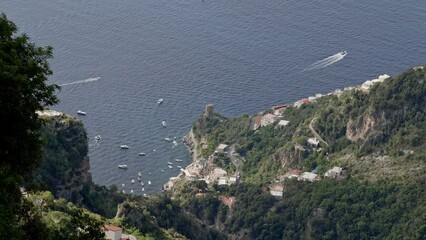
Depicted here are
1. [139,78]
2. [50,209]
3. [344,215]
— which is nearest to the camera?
[50,209]

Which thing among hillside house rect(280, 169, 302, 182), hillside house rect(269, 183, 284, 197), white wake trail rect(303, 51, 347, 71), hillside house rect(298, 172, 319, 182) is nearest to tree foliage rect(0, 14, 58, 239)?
hillside house rect(269, 183, 284, 197)

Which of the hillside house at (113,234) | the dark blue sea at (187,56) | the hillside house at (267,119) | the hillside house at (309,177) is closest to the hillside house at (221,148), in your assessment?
the dark blue sea at (187,56)

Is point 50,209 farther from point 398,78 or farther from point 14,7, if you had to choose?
point 14,7

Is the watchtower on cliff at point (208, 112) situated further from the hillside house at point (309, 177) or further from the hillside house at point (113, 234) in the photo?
the hillside house at point (113, 234)

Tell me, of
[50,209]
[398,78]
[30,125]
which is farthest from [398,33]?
[30,125]

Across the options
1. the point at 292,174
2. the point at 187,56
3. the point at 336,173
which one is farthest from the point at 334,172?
the point at 187,56

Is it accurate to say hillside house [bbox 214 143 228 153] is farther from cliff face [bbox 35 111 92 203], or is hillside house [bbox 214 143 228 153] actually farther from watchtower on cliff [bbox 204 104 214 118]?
cliff face [bbox 35 111 92 203]
